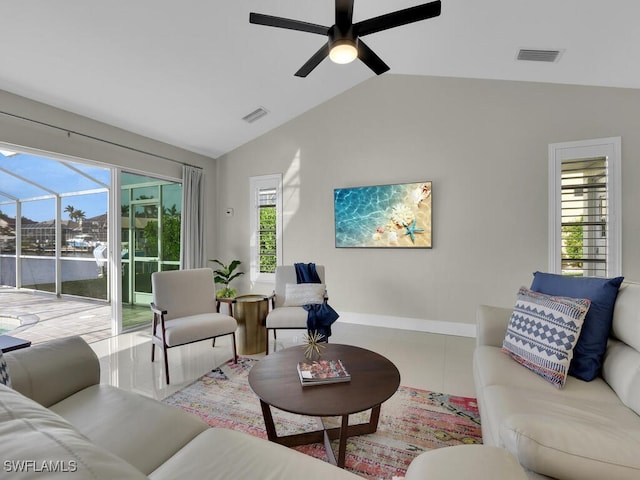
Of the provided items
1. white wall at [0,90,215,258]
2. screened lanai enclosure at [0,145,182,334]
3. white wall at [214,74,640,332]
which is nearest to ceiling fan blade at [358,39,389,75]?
white wall at [214,74,640,332]

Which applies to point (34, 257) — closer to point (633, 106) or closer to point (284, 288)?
point (284, 288)

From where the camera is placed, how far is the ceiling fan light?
2.02m

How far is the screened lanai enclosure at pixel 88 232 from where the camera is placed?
3984 millimetres

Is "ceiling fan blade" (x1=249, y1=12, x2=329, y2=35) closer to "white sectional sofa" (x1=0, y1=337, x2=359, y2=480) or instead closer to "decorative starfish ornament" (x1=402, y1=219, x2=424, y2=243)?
"white sectional sofa" (x1=0, y1=337, x2=359, y2=480)

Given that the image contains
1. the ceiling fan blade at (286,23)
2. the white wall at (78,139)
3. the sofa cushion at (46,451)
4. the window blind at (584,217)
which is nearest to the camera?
the sofa cushion at (46,451)

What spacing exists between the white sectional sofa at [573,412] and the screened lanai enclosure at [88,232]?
4.30 metres

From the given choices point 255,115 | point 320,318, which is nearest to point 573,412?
point 320,318

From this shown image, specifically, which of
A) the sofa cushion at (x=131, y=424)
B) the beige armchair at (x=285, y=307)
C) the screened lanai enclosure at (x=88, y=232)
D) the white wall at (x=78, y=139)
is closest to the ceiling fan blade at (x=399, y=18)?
the sofa cushion at (x=131, y=424)

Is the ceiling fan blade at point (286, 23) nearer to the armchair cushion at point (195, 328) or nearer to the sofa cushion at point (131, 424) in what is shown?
the sofa cushion at point (131, 424)

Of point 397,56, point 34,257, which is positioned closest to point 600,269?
point 397,56

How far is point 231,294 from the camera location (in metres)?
4.09

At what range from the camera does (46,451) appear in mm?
456

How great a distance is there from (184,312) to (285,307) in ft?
3.50

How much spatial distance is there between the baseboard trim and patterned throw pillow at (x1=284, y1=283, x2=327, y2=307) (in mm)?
1106
